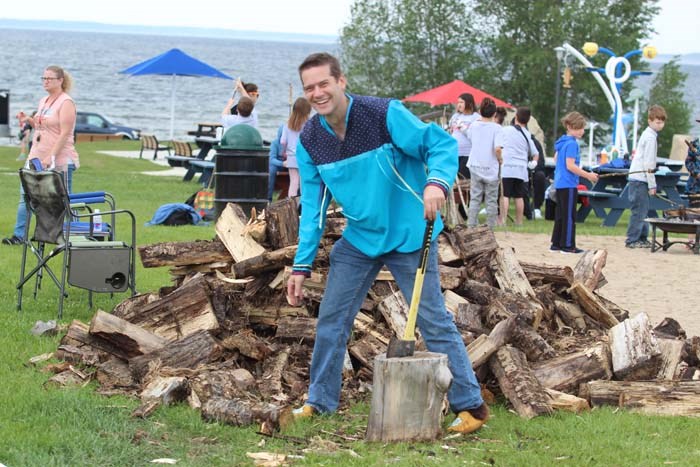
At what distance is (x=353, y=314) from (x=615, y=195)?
1193 centimetres

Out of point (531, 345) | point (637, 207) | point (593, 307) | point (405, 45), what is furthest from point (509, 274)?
point (405, 45)

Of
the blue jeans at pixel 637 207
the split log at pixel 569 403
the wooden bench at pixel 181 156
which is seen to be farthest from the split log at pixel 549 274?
the wooden bench at pixel 181 156

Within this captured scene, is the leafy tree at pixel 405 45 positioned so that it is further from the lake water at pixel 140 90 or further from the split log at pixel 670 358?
the split log at pixel 670 358

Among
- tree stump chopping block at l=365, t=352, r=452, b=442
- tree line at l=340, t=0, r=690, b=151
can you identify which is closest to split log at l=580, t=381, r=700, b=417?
tree stump chopping block at l=365, t=352, r=452, b=442

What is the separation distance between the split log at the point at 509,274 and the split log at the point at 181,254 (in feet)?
5.86

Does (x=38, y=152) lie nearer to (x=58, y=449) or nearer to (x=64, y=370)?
(x=64, y=370)

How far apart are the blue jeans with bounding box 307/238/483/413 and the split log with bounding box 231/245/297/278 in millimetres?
1571

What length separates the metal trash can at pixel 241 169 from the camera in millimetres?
13406

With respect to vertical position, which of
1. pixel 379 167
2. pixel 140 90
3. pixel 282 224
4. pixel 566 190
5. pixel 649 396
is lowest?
pixel 140 90

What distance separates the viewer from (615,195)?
16812mm

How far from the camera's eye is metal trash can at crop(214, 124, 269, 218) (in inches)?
528

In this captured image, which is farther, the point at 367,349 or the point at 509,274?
the point at 509,274

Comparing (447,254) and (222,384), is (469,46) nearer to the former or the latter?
(447,254)

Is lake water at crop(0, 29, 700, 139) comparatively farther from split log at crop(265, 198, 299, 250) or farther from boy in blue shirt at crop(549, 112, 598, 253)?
split log at crop(265, 198, 299, 250)
